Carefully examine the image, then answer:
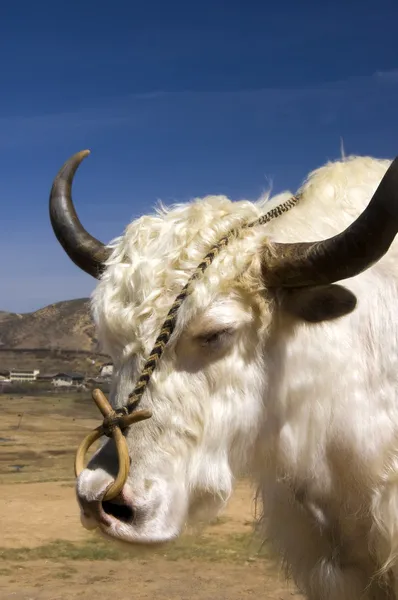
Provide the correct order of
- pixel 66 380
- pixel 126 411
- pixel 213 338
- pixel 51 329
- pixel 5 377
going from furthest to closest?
pixel 51 329 → pixel 5 377 → pixel 66 380 → pixel 213 338 → pixel 126 411

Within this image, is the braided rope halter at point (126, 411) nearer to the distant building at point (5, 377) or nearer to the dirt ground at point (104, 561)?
the dirt ground at point (104, 561)

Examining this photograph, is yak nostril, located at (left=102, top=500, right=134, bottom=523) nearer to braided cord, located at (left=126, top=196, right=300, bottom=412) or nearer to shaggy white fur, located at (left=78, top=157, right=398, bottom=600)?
shaggy white fur, located at (left=78, top=157, right=398, bottom=600)

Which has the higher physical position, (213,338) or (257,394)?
(213,338)

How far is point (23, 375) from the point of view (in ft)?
246

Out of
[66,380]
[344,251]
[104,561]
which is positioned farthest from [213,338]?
[66,380]

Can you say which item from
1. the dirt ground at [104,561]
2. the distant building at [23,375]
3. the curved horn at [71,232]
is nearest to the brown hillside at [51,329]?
the distant building at [23,375]

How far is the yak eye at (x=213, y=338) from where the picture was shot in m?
2.88

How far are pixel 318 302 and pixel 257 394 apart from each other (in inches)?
18.8

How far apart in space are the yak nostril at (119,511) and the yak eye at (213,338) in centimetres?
72

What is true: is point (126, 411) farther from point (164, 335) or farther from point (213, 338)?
point (213, 338)

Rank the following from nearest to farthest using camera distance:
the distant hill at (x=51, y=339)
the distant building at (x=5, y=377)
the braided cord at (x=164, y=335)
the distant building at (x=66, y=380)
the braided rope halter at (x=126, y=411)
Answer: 1. the braided rope halter at (x=126, y=411)
2. the braided cord at (x=164, y=335)
3. the distant building at (x=66, y=380)
4. the distant building at (x=5, y=377)
5. the distant hill at (x=51, y=339)

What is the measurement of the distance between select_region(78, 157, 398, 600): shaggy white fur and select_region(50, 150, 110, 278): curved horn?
332 millimetres

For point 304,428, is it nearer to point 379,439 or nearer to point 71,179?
point 379,439

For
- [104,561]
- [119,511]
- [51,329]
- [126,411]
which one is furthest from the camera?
[51,329]
